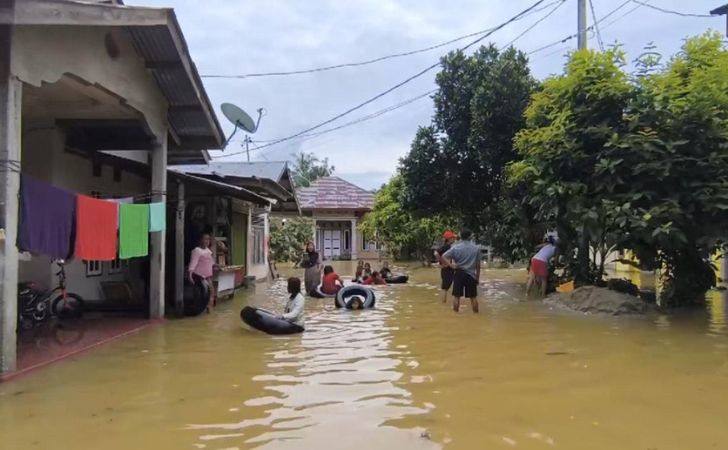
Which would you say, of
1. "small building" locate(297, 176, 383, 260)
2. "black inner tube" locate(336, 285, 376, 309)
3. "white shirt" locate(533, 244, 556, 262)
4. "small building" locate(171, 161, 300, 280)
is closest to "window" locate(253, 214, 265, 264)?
"small building" locate(171, 161, 300, 280)

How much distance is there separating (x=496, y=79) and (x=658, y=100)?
276 inches

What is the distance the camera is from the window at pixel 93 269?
12.3 m

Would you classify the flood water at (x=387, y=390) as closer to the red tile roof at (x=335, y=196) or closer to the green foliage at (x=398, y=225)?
the green foliage at (x=398, y=225)

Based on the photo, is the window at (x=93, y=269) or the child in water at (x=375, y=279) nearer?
the window at (x=93, y=269)

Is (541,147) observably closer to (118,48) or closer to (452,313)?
(452,313)

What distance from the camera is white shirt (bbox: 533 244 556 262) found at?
14.4 m

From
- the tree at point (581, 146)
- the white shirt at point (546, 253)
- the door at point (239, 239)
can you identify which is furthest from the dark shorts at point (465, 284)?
the door at point (239, 239)

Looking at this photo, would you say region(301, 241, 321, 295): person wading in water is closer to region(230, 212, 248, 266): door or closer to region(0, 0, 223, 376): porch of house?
region(230, 212, 248, 266): door

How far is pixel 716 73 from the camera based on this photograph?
1072 centimetres

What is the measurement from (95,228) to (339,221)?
3174cm

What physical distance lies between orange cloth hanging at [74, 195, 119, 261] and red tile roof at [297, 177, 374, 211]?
28.7 metres

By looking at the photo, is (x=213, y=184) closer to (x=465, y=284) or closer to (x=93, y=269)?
(x=93, y=269)

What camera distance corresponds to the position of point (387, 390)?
6117 mm

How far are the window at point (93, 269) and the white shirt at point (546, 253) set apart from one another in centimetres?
964
